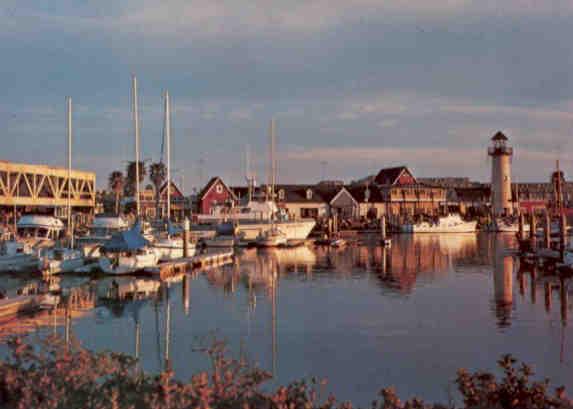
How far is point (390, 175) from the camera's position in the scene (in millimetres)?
121125

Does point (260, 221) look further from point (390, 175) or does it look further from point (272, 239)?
point (390, 175)

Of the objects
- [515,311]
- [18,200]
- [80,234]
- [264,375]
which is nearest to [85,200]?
[18,200]

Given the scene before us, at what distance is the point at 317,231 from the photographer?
98.9 m

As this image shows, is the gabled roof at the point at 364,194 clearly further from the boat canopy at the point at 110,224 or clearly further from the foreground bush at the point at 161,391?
the foreground bush at the point at 161,391

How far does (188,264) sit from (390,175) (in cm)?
7946

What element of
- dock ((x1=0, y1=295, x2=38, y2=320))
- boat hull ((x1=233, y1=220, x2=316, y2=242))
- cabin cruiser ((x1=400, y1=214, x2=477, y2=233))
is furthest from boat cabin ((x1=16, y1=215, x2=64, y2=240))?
cabin cruiser ((x1=400, y1=214, x2=477, y2=233))

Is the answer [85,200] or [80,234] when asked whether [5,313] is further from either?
[85,200]

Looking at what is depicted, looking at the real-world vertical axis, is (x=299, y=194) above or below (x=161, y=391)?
above

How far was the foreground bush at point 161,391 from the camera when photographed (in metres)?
9.70

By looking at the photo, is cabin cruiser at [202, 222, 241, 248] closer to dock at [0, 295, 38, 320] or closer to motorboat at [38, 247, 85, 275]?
motorboat at [38, 247, 85, 275]

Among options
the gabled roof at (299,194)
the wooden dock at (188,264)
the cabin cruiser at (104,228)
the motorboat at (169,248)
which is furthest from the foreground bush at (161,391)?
the gabled roof at (299,194)

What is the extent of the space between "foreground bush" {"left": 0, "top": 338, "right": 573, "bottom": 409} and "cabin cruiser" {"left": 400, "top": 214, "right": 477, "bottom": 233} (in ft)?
296

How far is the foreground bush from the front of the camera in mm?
9695

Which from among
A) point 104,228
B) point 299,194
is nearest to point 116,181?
point 299,194
